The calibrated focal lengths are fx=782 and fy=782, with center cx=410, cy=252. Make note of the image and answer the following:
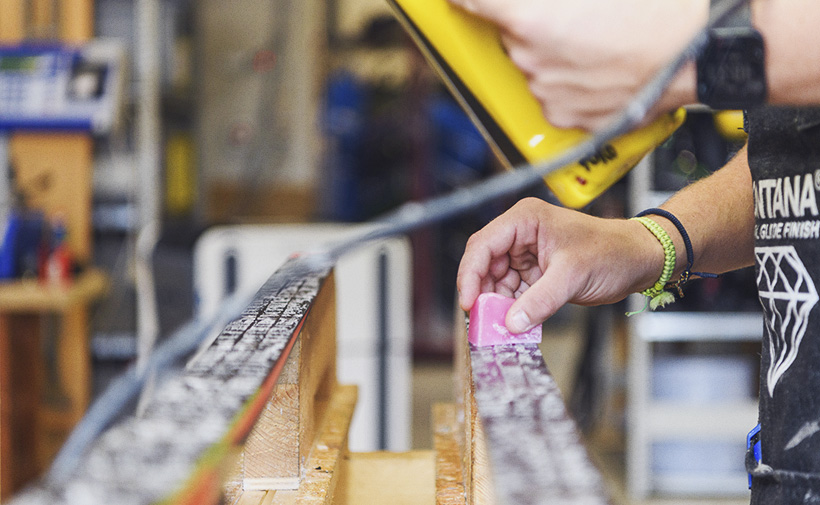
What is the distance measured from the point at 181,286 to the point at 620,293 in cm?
191

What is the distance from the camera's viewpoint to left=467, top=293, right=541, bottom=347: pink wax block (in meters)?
0.81

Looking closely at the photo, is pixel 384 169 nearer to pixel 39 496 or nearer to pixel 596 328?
pixel 596 328

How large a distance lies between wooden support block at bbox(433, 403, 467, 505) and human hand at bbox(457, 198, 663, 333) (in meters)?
0.19

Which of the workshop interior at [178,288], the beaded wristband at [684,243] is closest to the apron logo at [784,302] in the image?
the beaded wristband at [684,243]

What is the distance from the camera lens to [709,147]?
8.81 feet

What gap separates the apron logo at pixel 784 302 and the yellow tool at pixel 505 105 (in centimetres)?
19

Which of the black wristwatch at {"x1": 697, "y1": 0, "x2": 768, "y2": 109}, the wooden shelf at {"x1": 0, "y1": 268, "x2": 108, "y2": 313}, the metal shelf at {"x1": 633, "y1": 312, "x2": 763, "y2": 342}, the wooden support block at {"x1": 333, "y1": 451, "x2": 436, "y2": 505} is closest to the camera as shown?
the black wristwatch at {"x1": 697, "y1": 0, "x2": 768, "y2": 109}

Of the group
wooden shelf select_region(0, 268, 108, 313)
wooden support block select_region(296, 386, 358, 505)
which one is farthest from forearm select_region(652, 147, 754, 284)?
wooden shelf select_region(0, 268, 108, 313)

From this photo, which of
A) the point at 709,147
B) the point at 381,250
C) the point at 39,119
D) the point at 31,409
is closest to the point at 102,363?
the point at 31,409

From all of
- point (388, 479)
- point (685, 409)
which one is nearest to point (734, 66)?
point (388, 479)

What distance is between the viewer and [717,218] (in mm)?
1046

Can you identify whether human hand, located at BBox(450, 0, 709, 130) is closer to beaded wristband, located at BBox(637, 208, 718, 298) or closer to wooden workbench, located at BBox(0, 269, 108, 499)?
beaded wristband, located at BBox(637, 208, 718, 298)

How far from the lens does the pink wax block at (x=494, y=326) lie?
0.81m

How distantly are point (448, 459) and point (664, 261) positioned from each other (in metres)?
0.37
